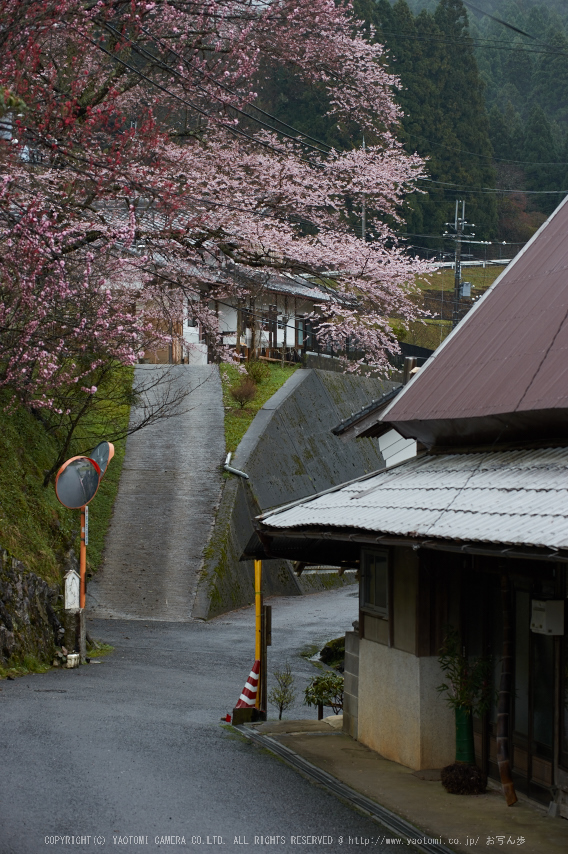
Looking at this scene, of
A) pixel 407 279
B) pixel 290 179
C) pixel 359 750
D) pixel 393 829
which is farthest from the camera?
pixel 407 279

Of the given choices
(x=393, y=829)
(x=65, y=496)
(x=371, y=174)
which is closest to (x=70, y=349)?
(x=65, y=496)

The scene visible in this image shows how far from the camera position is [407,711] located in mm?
8547

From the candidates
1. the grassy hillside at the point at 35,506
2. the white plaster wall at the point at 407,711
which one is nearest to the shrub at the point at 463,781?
the white plaster wall at the point at 407,711

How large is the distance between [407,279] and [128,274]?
277 inches

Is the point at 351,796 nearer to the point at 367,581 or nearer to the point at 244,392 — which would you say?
the point at 367,581

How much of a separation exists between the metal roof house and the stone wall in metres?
5.23

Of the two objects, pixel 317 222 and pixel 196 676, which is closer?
pixel 196 676

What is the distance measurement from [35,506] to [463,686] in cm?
1377

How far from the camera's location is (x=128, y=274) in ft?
73.9

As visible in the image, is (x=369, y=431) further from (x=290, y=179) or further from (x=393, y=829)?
(x=290, y=179)

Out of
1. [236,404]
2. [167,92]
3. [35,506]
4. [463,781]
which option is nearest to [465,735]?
[463,781]

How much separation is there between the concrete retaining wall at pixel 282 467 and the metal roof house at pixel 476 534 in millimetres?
11903

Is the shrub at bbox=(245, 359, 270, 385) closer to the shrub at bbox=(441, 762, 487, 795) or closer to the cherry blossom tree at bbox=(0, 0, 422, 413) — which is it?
the cherry blossom tree at bbox=(0, 0, 422, 413)

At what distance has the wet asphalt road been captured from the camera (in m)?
6.30
